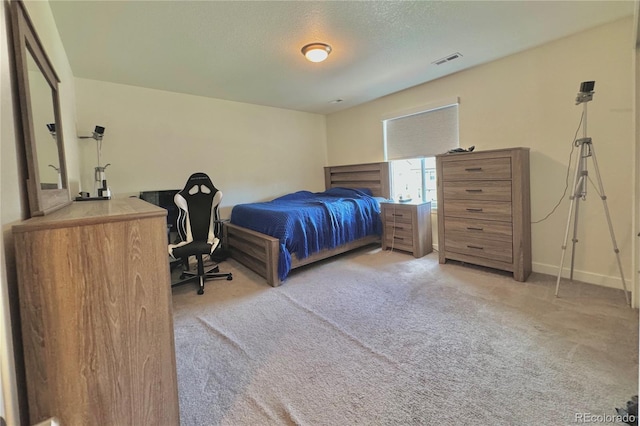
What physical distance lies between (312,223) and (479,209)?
185cm

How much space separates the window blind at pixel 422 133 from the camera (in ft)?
12.3

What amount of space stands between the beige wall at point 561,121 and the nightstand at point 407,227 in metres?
1.04

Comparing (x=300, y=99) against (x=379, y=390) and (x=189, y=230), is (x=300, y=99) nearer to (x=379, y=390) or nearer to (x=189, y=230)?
(x=189, y=230)

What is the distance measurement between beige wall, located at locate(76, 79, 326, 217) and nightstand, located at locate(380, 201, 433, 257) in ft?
6.73

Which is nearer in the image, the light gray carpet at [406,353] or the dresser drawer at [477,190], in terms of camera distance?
the light gray carpet at [406,353]

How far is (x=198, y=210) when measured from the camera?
3.10 m

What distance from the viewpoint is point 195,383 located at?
1586 millimetres

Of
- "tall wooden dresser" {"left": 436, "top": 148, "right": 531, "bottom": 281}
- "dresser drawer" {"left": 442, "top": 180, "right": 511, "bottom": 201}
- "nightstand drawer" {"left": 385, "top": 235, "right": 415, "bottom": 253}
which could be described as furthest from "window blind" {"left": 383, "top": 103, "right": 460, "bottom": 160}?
"nightstand drawer" {"left": 385, "top": 235, "right": 415, "bottom": 253}

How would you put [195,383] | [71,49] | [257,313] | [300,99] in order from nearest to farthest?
[195,383], [257,313], [71,49], [300,99]

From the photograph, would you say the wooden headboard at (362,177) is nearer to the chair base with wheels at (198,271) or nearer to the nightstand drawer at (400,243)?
the nightstand drawer at (400,243)

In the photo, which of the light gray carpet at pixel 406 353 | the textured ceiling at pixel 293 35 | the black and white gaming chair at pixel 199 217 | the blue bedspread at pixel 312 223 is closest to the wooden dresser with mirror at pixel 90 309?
the light gray carpet at pixel 406 353

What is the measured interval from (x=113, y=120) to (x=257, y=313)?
3.14m

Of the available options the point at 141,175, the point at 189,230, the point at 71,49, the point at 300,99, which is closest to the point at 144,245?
the point at 189,230

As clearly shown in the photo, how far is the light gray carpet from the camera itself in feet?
4.44
